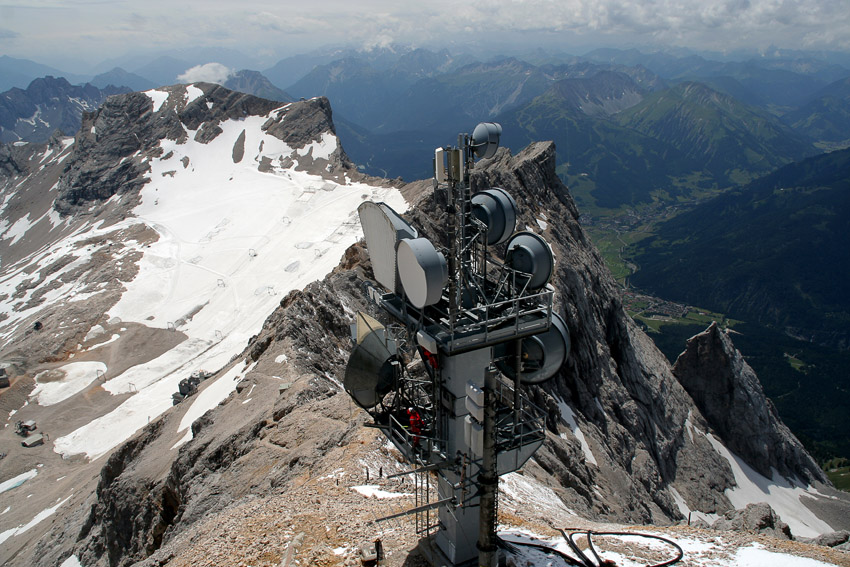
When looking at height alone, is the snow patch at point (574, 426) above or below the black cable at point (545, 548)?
below

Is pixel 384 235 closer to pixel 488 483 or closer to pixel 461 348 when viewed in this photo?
pixel 461 348

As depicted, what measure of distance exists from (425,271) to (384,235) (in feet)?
9.62

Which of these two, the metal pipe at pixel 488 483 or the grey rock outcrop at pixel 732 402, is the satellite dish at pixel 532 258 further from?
the grey rock outcrop at pixel 732 402

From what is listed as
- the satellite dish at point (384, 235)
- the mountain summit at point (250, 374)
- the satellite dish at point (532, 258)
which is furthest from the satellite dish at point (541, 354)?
the mountain summit at point (250, 374)

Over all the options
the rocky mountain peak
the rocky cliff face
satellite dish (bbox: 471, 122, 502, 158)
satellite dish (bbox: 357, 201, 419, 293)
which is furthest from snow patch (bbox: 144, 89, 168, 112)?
satellite dish (bbox: 471, 122, 502, 158)

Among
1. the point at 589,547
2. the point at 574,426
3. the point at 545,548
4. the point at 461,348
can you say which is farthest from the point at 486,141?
the point at 574,426

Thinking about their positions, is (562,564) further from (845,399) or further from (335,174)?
(845,399)

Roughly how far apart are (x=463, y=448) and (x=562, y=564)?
15.1 ft

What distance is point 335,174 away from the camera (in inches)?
5192

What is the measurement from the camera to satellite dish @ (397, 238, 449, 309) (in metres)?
13.8

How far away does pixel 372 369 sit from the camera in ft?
54.8

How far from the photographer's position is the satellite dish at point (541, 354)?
51.6 ft

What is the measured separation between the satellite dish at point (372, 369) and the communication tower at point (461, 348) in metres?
0.03

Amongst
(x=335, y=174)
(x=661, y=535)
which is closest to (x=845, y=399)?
(x=335, y=174)
